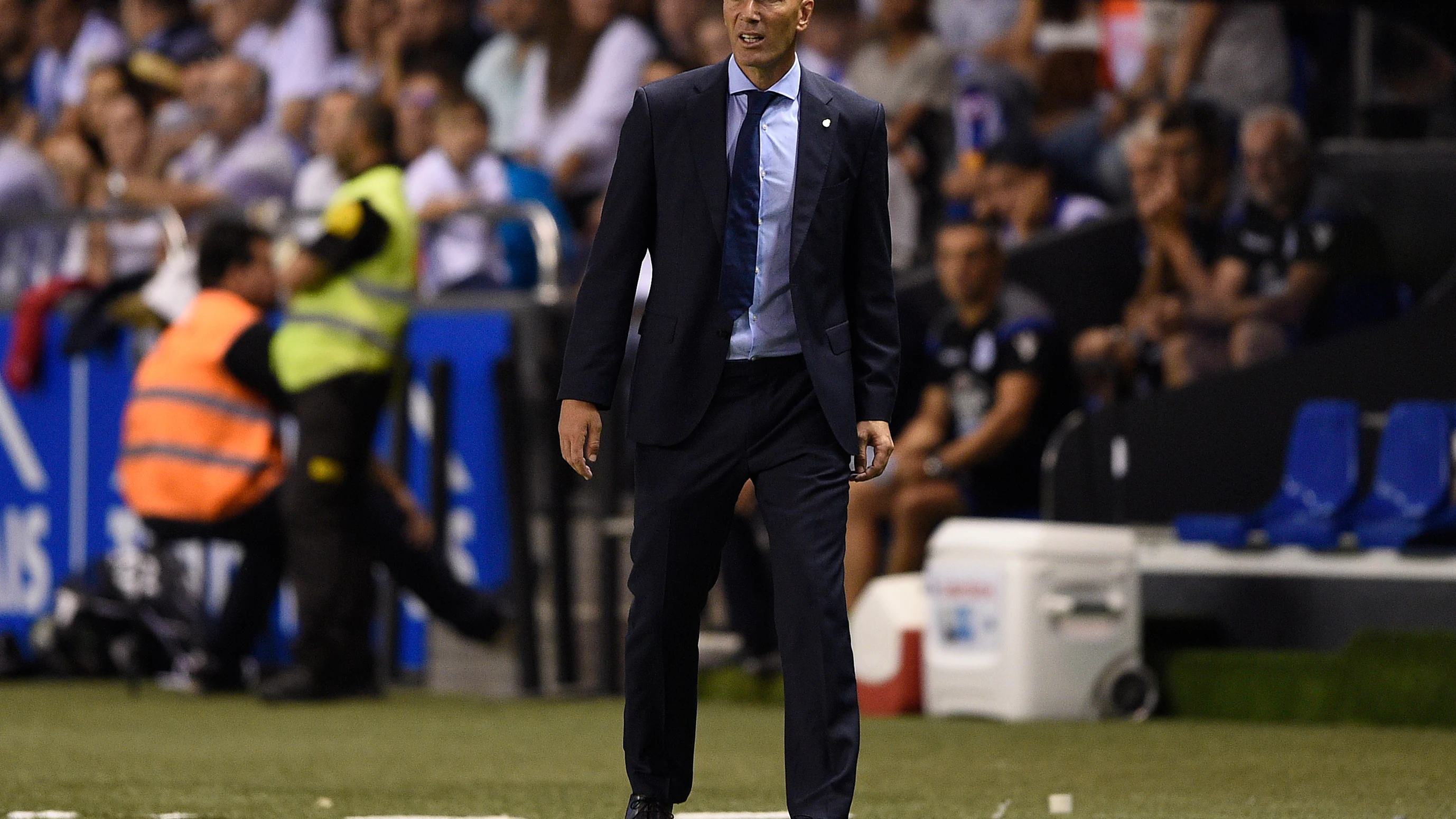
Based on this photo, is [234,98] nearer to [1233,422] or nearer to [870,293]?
[1233,422]

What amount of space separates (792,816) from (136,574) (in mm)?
6097

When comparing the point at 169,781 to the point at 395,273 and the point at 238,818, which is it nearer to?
the point at 238,818

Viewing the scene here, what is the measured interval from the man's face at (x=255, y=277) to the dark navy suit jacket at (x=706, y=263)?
5.31 meters

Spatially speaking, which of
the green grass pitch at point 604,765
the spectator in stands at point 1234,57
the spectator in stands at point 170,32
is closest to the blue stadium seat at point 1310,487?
the green grass pitch at point 604,765

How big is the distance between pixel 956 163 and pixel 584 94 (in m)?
2.09

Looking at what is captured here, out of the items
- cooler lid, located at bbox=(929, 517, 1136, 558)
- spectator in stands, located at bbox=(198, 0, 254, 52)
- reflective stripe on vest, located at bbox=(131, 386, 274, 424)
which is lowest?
cooler lid, located at bbox=(929, 517, 1136, 558)

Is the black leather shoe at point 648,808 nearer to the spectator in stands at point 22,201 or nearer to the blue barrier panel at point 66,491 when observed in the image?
the blue barrier panel at point 66,491

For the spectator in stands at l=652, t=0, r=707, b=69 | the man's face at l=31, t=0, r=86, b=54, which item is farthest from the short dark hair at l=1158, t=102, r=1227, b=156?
the man's face at l=31, t=0, r=86, b=54

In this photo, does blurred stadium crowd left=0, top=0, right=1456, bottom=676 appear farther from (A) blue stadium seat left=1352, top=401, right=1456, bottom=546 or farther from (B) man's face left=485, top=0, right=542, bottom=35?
(A) blue stadium seat left=1352, top=401, right=1456, bottom=546

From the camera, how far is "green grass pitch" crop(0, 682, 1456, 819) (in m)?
5.70

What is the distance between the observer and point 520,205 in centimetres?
948

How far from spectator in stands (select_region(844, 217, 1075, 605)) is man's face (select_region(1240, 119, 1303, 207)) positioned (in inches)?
39.2

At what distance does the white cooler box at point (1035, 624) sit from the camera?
8.05 meters

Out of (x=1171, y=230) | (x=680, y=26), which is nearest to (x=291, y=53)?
(x=680, y=26)
